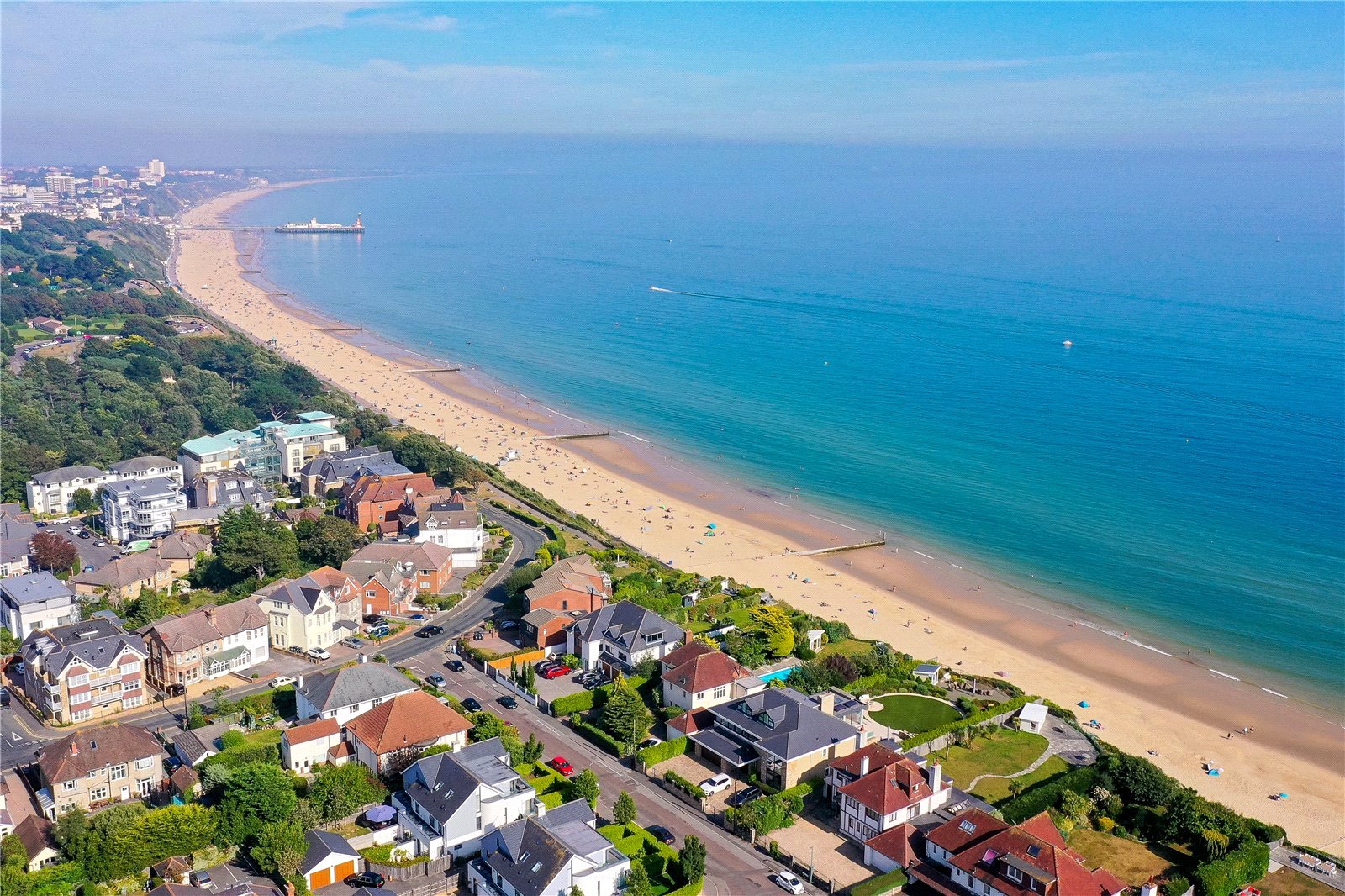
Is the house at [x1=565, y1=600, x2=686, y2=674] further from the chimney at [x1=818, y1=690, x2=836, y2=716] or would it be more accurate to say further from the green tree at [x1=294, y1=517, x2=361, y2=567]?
the green tree at [x1=294, y1=517, x2=361, y2=567]

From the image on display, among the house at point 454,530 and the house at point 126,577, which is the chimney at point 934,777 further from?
the house at point 126,577

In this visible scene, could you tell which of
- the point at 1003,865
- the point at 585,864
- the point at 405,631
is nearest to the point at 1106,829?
the point at 1003,865

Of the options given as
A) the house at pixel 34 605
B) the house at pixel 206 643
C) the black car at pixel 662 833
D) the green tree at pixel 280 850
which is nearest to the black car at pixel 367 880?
the green tree at pixel 280 850

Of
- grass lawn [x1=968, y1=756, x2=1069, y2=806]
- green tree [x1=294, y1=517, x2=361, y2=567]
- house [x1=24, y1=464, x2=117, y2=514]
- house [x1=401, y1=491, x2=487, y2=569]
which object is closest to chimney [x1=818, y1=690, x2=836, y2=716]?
grass lawn [x1=968, y1=756, x2=1069, y2=806]

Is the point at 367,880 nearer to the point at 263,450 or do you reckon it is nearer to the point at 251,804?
the point at 251,804

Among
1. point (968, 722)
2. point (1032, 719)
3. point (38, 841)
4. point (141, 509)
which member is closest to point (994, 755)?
point (968, 722)

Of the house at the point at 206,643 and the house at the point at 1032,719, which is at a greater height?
the house at the point at 206,643
